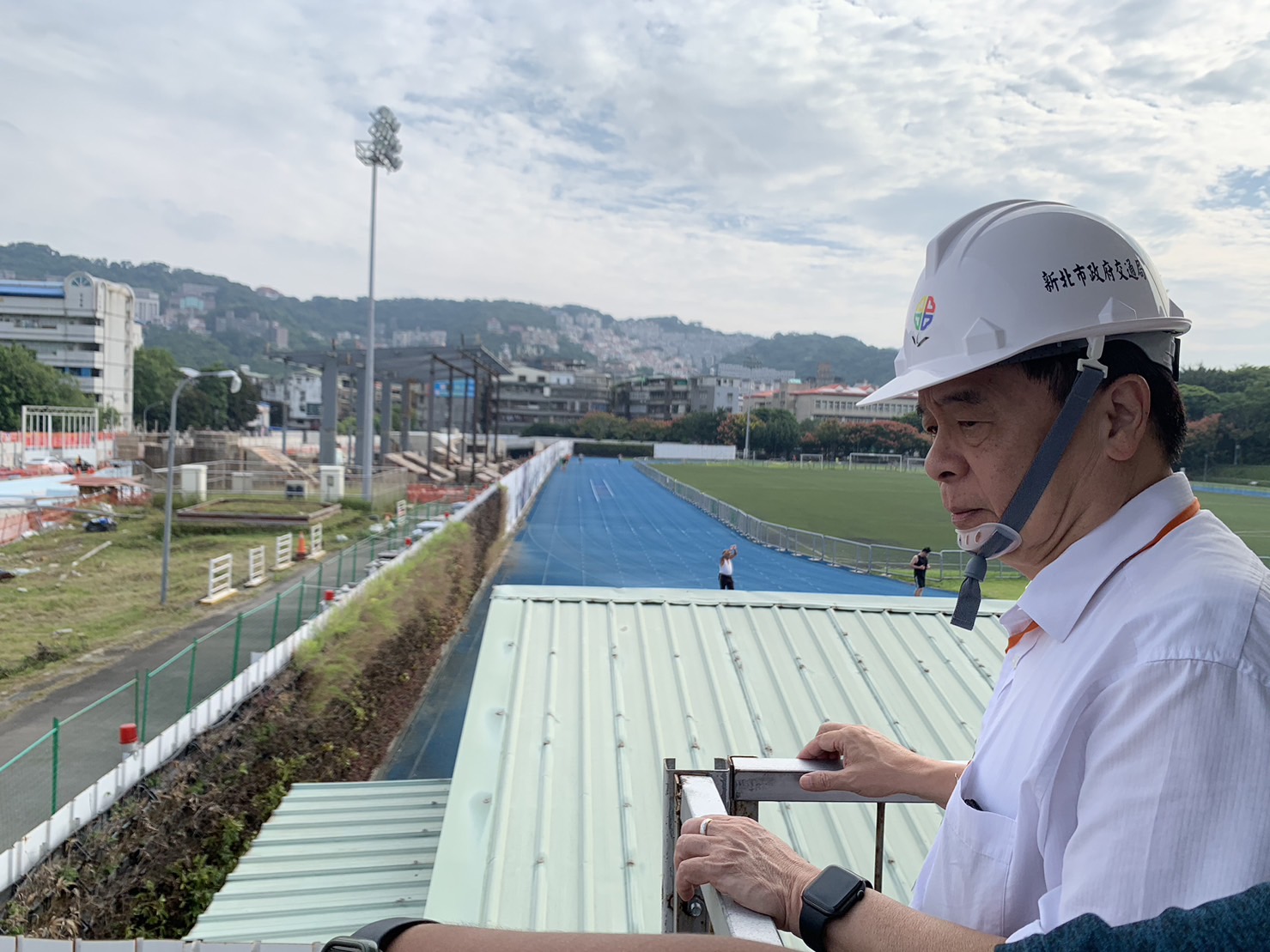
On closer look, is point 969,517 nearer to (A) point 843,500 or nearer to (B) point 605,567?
(B) point 605,567

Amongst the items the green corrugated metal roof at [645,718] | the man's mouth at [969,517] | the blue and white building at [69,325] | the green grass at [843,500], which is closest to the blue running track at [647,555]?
the green grass at [843,500]

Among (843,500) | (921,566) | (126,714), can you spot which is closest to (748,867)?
(126,714)

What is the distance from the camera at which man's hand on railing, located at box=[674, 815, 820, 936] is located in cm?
125

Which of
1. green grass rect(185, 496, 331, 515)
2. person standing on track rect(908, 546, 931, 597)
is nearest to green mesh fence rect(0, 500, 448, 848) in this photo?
person standing on track rect(908, 546, 931, 597)

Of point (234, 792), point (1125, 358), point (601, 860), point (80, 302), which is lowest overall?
point (234, 792)

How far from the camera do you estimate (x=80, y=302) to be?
77.7 m

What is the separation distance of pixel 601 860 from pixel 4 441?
5483 centimetres

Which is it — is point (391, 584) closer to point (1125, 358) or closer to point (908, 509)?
point (1125, 358)

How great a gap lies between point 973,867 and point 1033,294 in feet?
2.85

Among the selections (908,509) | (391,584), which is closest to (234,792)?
(391,584)

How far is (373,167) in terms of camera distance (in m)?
38.5

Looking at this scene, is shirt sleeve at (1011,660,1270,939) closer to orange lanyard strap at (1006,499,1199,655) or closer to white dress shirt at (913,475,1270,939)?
white dress shirt at (913,475,1270,939)

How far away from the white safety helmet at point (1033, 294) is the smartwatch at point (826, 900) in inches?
29.3

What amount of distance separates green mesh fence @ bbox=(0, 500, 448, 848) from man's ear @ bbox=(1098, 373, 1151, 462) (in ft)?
32.3
